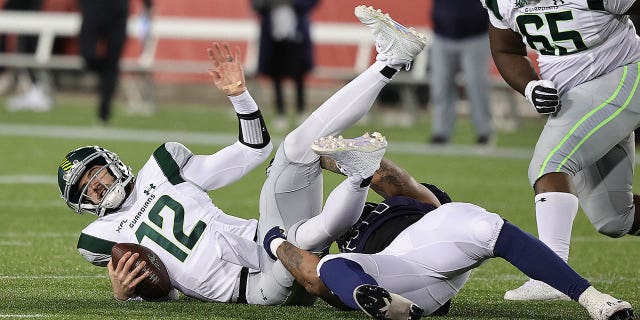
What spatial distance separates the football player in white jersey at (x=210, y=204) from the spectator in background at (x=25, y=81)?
41.5 ft

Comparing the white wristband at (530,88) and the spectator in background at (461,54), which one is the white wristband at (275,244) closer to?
the white wristband at (530,88)

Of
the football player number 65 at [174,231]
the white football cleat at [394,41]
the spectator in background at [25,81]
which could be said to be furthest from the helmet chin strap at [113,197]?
the spectator in background at [25,81]

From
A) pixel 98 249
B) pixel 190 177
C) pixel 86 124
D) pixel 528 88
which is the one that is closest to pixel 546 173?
pixel 528 88

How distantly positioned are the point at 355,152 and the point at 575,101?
4.19ft

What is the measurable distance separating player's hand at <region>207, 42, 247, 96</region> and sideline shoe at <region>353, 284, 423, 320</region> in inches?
57.3

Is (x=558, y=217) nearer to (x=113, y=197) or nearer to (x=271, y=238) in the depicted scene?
(x=271, y=238)

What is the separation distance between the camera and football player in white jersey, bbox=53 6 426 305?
5.26 m

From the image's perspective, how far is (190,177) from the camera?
18.3 ft

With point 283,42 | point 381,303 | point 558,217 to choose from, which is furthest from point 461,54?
point 381,303

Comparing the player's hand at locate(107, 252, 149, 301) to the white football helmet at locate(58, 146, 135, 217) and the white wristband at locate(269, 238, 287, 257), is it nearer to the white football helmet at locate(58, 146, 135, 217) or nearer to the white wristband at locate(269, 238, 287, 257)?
the white football helmet at locate(58, 146, 135, 217)

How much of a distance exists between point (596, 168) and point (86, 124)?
34.7 feet

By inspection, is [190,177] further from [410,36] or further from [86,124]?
[86,124]

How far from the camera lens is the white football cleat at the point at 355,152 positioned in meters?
4.79

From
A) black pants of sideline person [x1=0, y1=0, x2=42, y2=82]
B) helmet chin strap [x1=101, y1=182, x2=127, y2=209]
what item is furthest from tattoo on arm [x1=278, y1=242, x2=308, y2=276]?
black pants of sideline person [x1=0, y1=0, x2=42, y2=82]
